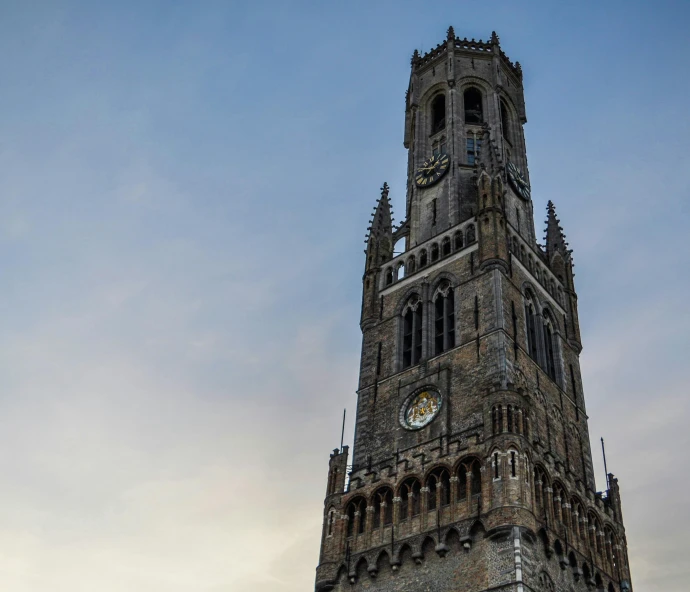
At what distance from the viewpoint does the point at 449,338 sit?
59.4m

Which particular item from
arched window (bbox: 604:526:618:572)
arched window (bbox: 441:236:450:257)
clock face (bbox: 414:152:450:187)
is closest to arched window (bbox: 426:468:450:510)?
arched window (bbox: 604:526:618:572)

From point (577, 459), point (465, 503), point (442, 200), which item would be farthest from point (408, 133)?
point (465, 503)

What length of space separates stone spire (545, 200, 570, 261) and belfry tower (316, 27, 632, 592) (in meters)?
0.16

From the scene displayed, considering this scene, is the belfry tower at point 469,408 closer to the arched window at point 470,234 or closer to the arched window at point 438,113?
the arched window at point 470,234

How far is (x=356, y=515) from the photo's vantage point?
171 ft

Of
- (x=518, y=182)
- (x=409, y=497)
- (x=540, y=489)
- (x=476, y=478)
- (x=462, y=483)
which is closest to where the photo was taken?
(x=476, y=478)

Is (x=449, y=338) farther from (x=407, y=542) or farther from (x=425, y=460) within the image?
(x=407, y=542)

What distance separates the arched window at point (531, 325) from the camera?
59.8 m

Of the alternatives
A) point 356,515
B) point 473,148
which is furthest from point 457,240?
point 356,515

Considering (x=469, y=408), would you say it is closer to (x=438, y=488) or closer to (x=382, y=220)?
(x=438, y=488)

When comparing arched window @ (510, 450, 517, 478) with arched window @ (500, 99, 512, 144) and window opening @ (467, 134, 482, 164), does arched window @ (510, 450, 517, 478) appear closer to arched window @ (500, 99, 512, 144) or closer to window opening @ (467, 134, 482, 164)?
window opening @ (467, 134, 482, 164)

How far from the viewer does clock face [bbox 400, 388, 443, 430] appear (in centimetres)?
5484

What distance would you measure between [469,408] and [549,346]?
1292 centimetres

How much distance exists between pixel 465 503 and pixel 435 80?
48.7m
